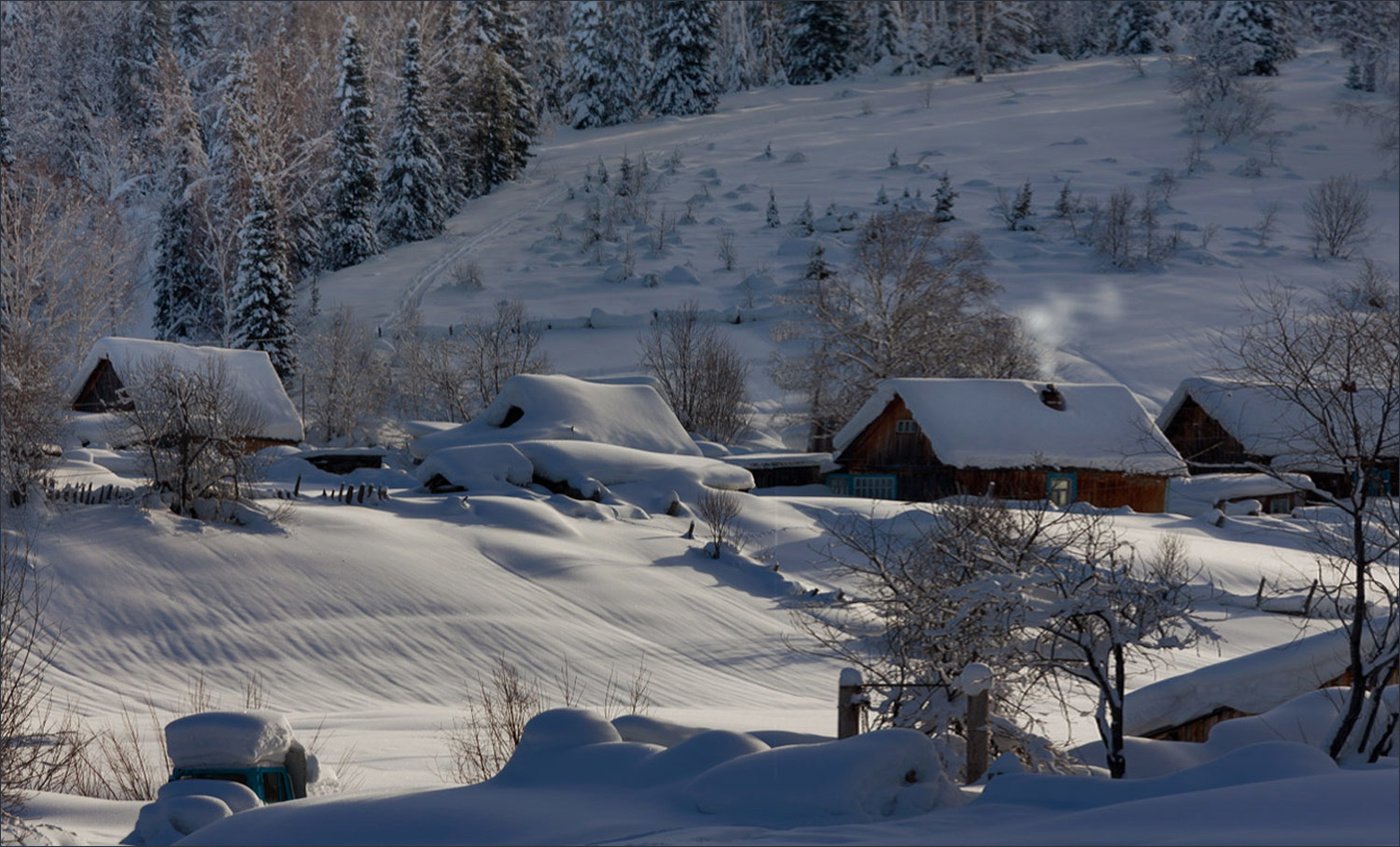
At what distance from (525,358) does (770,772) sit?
135ft

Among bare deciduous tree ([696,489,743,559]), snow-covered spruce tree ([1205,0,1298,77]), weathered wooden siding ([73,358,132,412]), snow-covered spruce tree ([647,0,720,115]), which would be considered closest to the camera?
bare deciduous tree ([696,489,743,559])

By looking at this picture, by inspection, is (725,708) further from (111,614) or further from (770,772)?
(770,772)

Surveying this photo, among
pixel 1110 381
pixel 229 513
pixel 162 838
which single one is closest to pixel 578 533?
pixel 229 513

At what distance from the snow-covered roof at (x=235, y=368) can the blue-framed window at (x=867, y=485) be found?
15.5 meters

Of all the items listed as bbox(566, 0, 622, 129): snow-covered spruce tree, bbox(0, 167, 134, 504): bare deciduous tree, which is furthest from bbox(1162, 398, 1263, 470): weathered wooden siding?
→ bbox(566, 0, 622, 129): snow-covered spruce tree

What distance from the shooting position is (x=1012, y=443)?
36312 millimetres

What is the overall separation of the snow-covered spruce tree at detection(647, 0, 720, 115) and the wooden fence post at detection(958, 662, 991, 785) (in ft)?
251

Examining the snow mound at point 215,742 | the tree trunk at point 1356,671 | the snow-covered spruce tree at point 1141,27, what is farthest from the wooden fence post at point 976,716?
the snow-covered spruce tree at point 1141,27

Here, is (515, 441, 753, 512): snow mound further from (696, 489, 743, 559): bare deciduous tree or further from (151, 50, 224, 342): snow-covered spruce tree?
(151, 50, 224, 342): snow-covered spruce tree

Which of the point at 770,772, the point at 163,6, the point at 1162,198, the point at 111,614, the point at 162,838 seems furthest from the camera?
the point at 163,6

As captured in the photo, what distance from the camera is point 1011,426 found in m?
36.7

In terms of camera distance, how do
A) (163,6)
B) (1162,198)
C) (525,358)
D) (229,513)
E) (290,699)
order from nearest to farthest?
(290,699) → (229,513) → (525,358) → (1162,198) → (163,6)

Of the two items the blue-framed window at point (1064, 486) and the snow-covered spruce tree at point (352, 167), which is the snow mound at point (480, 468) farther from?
the snow-covered spruce tree at point (352, 167)

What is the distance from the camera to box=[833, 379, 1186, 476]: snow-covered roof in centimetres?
3606
